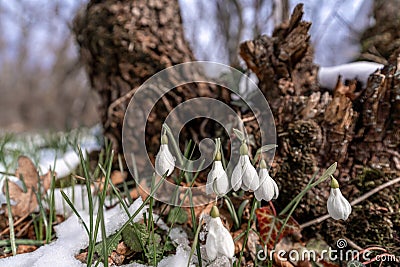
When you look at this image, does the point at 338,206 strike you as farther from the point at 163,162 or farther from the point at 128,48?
the point at 128,48

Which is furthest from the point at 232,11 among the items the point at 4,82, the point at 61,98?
the point at 4,82

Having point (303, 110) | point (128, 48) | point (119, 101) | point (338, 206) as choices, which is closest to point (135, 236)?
point (338, 206)

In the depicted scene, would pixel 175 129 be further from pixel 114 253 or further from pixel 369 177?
pixel 369 177

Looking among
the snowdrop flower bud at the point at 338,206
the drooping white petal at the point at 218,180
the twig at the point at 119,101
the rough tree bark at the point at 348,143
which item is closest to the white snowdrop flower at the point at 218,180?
the drooping white petal at the point at 218,180

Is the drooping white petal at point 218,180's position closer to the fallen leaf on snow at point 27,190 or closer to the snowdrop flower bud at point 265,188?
the snowdrop flower bud at point 265,188

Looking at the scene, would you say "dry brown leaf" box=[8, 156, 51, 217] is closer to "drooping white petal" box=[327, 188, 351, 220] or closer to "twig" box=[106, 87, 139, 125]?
"twig" box=[106, 87, 139, 125]

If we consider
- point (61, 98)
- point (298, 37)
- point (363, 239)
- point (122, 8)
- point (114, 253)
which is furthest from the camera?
point (61, 98)
